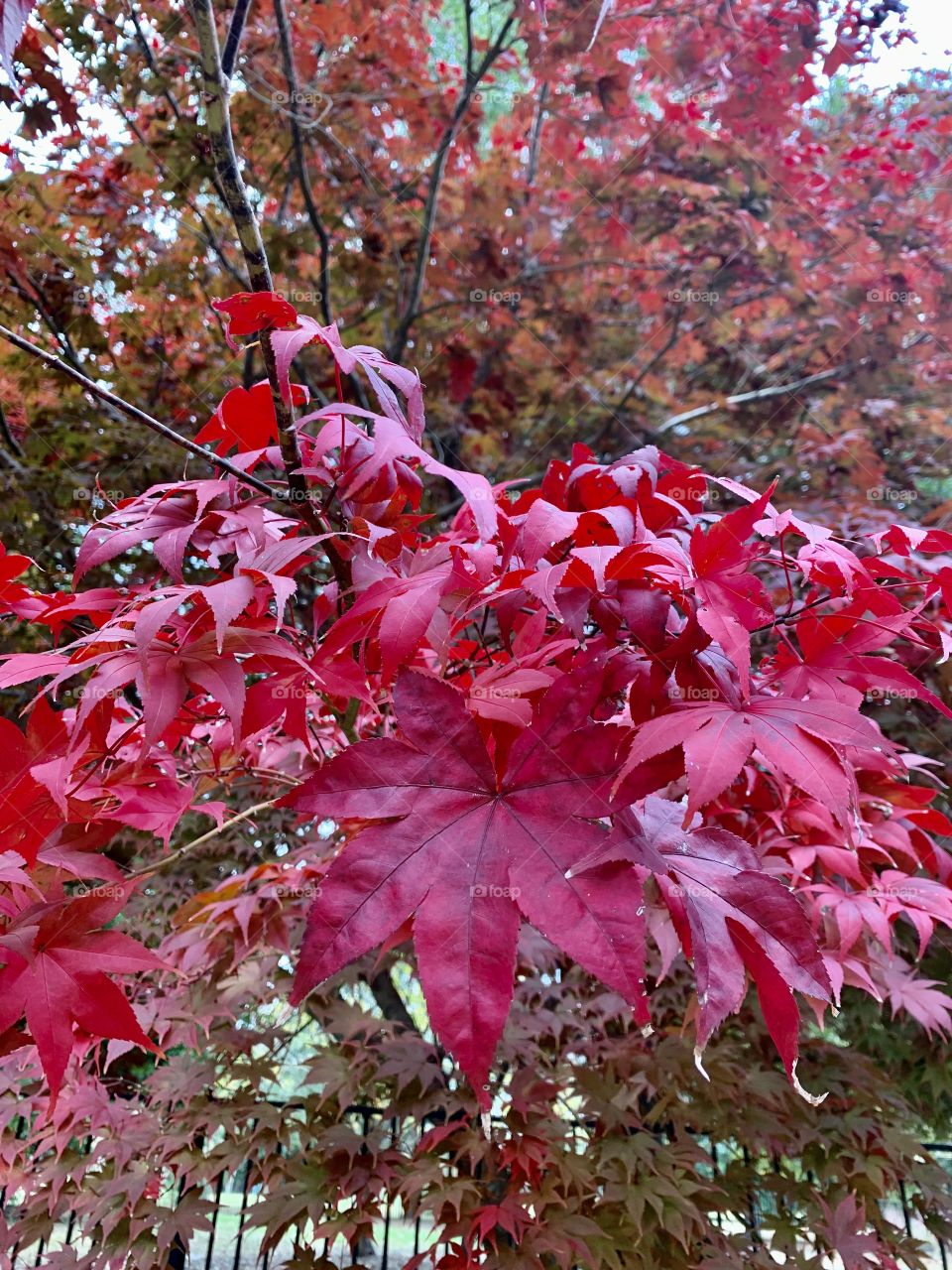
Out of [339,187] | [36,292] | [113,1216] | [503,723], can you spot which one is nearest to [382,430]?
[503,723]

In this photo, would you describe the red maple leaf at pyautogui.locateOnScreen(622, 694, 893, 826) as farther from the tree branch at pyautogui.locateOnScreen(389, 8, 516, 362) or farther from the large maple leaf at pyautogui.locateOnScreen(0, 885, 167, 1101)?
the tree branch at pyautogui.locateOnScreen(389, 8, 516, 362)

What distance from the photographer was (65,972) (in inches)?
25.6

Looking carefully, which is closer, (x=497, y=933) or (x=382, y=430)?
(x=497, y=933)

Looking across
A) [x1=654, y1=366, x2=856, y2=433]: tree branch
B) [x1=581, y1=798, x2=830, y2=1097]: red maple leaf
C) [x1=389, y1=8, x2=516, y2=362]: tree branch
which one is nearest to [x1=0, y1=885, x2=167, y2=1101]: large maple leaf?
[x1=581, y1=798, x2=830, y2=1097]: red maple leaf

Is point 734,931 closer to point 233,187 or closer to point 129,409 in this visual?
point 129,409

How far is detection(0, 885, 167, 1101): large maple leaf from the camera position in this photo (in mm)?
627

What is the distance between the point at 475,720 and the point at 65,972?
400mm

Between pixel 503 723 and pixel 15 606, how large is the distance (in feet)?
1.66

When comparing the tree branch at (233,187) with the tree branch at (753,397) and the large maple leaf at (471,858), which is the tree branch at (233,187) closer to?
the large maple leaf at (471,858)

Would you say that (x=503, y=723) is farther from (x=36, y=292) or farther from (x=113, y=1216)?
(x=36, y=292)

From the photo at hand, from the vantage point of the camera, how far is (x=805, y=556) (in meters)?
0.73

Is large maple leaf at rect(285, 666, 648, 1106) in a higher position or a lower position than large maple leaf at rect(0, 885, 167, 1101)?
higher

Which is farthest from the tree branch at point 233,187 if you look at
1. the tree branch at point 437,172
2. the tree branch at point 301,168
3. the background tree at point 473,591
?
the tree branch at point 437,172

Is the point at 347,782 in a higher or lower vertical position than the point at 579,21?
lower
